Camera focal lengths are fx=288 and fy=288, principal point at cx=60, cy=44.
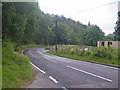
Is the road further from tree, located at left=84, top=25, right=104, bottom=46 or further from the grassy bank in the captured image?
tree, located at left=84, top=25, right=104, bottom=46

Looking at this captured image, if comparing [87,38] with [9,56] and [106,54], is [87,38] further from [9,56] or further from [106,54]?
[9,56]

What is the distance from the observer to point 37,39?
436 feet

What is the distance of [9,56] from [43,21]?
108 m

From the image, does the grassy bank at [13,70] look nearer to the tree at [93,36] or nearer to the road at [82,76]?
the road at [82,76]

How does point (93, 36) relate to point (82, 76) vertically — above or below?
above

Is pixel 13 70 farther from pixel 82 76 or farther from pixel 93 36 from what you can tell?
pixel 93 36

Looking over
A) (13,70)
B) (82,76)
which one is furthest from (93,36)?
(13,70)

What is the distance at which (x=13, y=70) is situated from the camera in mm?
16172

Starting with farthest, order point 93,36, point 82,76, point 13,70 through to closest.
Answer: point 93,36, point 82,76, point 13,70

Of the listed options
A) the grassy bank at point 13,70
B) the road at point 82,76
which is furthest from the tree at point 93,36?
the grassy bank at point 13,70

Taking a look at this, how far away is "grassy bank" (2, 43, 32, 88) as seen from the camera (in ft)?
41.9

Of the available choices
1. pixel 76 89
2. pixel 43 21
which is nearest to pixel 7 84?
pixel 76 89

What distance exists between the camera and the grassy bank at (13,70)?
1278cm

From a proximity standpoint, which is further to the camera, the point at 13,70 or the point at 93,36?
the point at 93,36
